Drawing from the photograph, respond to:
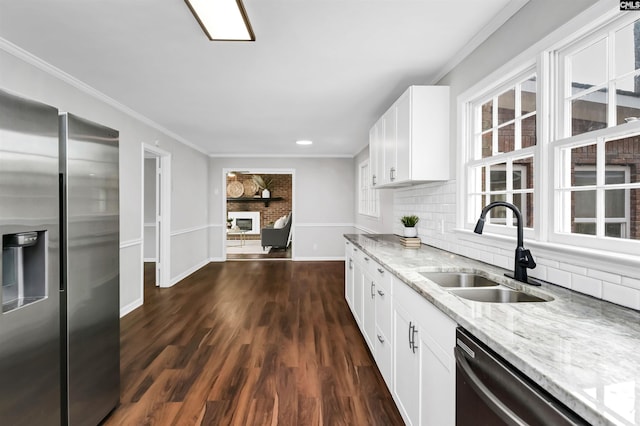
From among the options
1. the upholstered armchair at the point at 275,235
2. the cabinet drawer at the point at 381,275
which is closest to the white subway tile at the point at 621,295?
the cabinet drawer at the point at 381,275

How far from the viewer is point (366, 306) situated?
9.41 feet

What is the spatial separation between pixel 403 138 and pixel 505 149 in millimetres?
842

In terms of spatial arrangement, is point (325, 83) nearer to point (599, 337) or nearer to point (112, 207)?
point (112, 207)

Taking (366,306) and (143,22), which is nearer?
(143,22)

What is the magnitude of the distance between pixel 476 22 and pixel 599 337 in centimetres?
190

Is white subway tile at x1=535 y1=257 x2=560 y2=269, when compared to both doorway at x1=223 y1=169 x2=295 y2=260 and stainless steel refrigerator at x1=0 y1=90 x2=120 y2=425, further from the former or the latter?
doorway at x1=223 y1=169 x2=295 y2=260

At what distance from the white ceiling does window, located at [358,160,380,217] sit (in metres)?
2.01

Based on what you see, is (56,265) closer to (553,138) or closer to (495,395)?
(495,395)

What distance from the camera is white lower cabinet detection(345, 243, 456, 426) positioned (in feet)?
4.29

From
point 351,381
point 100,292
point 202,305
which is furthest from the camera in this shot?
point 202,305

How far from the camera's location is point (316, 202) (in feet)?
24.6

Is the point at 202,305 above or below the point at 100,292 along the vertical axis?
below

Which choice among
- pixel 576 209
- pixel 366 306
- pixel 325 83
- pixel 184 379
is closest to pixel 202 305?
pixel 184 379

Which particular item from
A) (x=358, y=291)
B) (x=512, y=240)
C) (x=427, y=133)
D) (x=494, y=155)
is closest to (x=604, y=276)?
(x=512, y=240)
